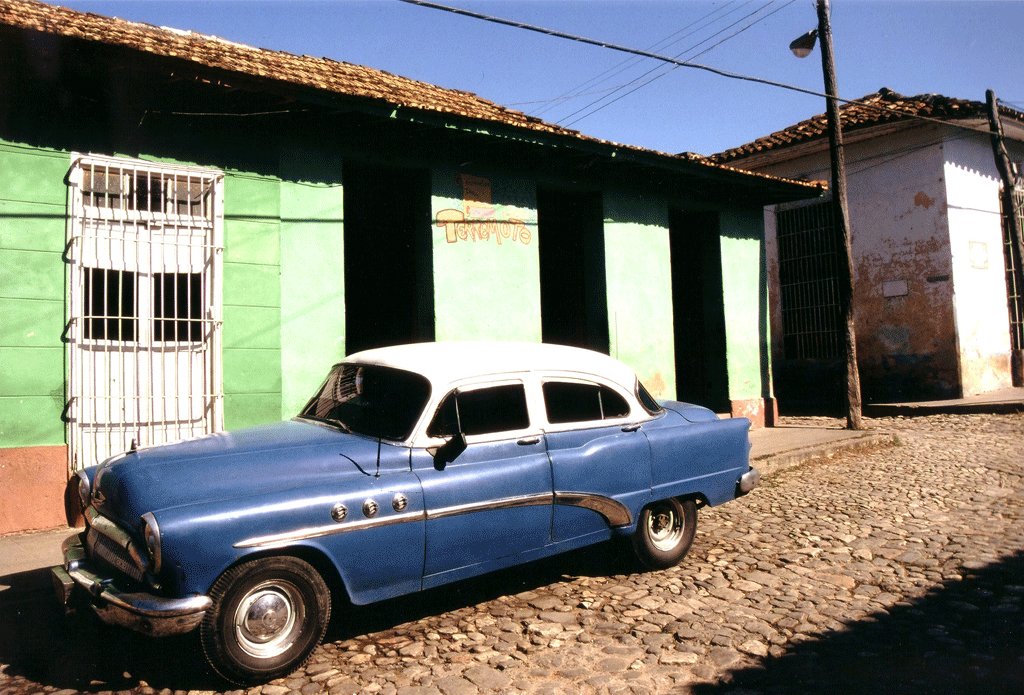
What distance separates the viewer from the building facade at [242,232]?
5.71 m

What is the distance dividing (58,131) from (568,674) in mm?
5745

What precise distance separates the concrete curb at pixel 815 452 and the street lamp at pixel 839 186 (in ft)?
2.60

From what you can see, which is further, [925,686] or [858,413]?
[858,413]

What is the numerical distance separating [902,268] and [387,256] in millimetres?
10178

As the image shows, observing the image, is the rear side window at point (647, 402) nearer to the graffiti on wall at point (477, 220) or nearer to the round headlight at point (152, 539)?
the round headlight at point (152, 539)

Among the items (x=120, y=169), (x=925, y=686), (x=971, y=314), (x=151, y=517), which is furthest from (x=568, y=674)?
(x=971, y=314)

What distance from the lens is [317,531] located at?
3242mm

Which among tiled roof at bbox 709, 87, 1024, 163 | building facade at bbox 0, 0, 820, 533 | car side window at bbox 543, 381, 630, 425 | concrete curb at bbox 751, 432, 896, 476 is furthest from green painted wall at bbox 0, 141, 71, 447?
tiled roof at bbox 709, 87, 1024, 163

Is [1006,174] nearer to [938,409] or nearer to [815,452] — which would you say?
[938,409]

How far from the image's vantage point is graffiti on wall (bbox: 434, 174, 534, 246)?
26.5 feet

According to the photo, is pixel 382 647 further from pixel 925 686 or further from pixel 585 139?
pixel 585 139

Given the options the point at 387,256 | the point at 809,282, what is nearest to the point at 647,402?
the point at 387,256

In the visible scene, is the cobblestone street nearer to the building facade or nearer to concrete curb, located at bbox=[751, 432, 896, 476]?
the building facade

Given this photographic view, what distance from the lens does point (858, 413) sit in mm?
10422
